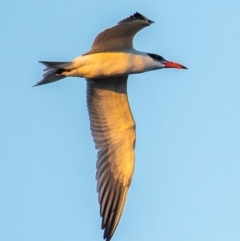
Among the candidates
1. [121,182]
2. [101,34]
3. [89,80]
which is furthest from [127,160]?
[101,34]

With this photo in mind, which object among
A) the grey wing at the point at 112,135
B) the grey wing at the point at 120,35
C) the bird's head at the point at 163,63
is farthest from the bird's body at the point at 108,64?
the grey wing at the point at 112,135

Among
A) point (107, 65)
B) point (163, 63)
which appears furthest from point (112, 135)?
point (107, 65)

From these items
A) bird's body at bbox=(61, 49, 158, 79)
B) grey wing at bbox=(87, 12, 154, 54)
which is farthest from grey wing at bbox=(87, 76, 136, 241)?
grey wing at bbox=(87, 12, 154, 54)

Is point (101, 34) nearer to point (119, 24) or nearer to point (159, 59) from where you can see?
point (119, 24)

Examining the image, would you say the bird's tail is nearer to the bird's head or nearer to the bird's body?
the bird's body

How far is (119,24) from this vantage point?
14242mm

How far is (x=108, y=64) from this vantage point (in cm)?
1498

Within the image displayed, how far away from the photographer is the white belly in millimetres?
14828

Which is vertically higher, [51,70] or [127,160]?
[51,70]

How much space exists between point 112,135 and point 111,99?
2.22 feet

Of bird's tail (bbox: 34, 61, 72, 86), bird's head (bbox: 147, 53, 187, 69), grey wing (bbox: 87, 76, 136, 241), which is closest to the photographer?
bird's tail (bbox: 34, 61, 72, 86)

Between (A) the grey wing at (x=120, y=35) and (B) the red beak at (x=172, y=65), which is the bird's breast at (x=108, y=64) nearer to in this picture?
(A) the grey wing at (x=120, y=35)

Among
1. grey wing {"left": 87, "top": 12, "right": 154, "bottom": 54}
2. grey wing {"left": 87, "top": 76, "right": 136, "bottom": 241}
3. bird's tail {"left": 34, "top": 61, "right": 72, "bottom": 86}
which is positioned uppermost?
grey wing {"left": 87, "top": 12, "right": 154, "bottom": 54}

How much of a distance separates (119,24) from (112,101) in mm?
2270
